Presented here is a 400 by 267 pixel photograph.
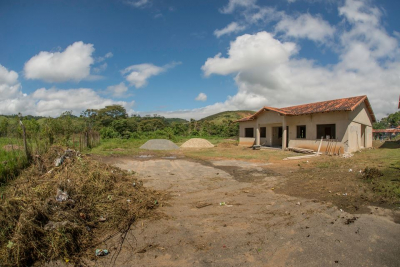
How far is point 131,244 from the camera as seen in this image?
3512 mm

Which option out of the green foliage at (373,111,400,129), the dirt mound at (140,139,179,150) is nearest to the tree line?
the dirt mound at (140,139,179,150)

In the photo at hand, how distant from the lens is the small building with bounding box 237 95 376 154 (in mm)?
14844

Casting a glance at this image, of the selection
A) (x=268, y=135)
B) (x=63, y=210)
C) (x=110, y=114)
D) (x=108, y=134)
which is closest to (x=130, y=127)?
(x=108, y=134)

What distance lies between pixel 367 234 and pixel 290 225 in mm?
1200

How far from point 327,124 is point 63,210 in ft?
56.2

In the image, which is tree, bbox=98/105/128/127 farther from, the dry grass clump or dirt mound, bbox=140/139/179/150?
the dry grass clump

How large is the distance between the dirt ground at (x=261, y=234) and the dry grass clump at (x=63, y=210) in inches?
15.9

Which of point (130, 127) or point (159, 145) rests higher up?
point (130, 127)

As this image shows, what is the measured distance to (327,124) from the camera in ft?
52.7

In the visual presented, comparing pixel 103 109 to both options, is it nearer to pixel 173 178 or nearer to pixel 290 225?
pixel 173 178

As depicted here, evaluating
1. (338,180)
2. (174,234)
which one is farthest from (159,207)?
(338,180)

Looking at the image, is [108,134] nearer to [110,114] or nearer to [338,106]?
[110,114]

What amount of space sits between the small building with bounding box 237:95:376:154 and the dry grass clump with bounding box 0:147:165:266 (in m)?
14.1

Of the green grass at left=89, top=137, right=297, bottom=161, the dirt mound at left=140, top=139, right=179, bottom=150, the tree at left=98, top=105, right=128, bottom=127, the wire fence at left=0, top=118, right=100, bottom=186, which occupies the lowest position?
the green grass at left=89, top=137, right=297, bottom=161
